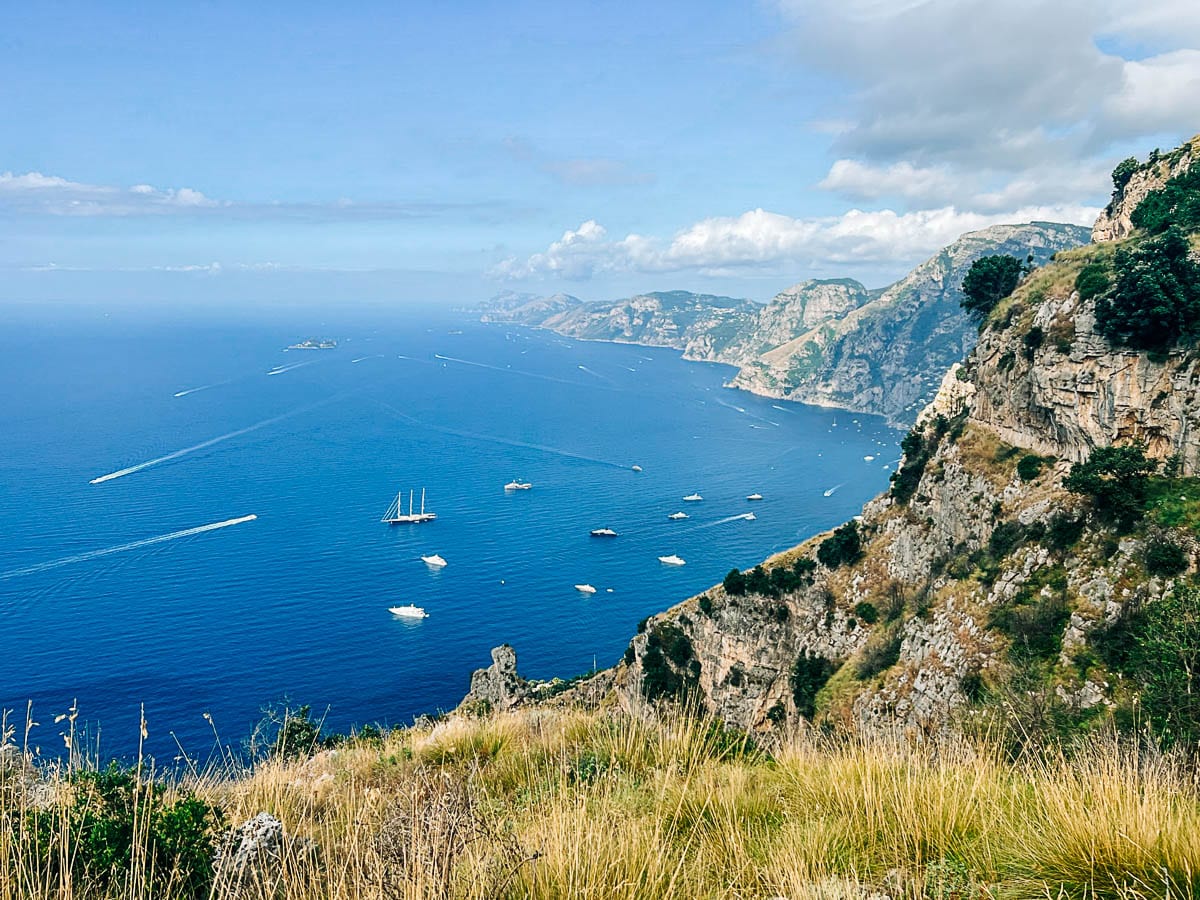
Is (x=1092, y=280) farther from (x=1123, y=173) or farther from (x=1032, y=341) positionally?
(x=1123, y=173)

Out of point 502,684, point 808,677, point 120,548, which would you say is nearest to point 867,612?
point 808,677

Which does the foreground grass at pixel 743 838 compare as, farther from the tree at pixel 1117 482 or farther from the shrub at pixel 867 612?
the shrub at pixel 867 612

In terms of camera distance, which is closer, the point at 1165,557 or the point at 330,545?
the point at 1165,557

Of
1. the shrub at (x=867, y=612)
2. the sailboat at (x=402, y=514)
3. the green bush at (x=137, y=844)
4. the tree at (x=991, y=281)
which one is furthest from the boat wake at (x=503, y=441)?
the green bush at (x=137, y=844)

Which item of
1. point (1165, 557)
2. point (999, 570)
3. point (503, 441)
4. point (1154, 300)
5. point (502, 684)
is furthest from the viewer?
point (503, 441)

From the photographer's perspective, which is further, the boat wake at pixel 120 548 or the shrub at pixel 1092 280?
the boat wake at pixel 120 548
